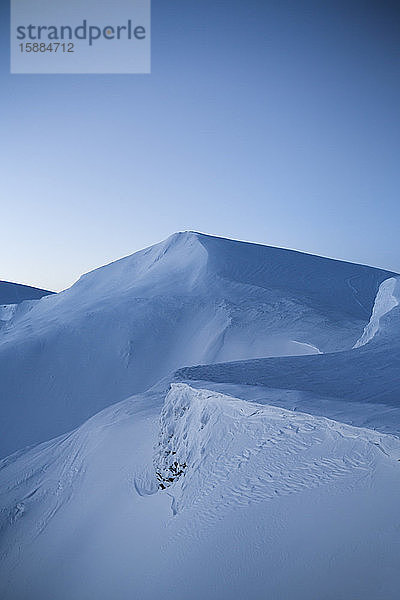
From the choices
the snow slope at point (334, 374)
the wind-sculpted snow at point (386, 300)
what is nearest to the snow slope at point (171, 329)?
the wind-sculpted snow at point (386, 300)

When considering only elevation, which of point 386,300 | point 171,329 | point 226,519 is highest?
point 386,300

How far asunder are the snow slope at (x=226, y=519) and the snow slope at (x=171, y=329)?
814 cm

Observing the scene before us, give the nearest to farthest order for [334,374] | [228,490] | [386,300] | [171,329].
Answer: [228,490]
[334,374]
[386,300]
[171,329]

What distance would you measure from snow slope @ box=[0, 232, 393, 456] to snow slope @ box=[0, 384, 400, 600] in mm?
8144

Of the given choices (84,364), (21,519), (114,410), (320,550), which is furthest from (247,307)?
(320,550)

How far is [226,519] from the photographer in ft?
10.2

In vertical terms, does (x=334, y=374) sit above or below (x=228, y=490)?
above

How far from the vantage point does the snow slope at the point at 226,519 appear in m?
2.48

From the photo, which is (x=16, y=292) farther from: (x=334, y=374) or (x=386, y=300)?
(x=334, y=374)

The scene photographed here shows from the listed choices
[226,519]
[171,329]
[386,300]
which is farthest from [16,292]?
[226,519]

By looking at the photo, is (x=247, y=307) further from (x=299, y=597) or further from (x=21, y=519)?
(x=299, y=597)

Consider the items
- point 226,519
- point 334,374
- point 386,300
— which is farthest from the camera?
point 386,300

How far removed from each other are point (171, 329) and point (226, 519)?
13685 millimetres

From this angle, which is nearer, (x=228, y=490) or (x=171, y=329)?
(x=228, y=490)
